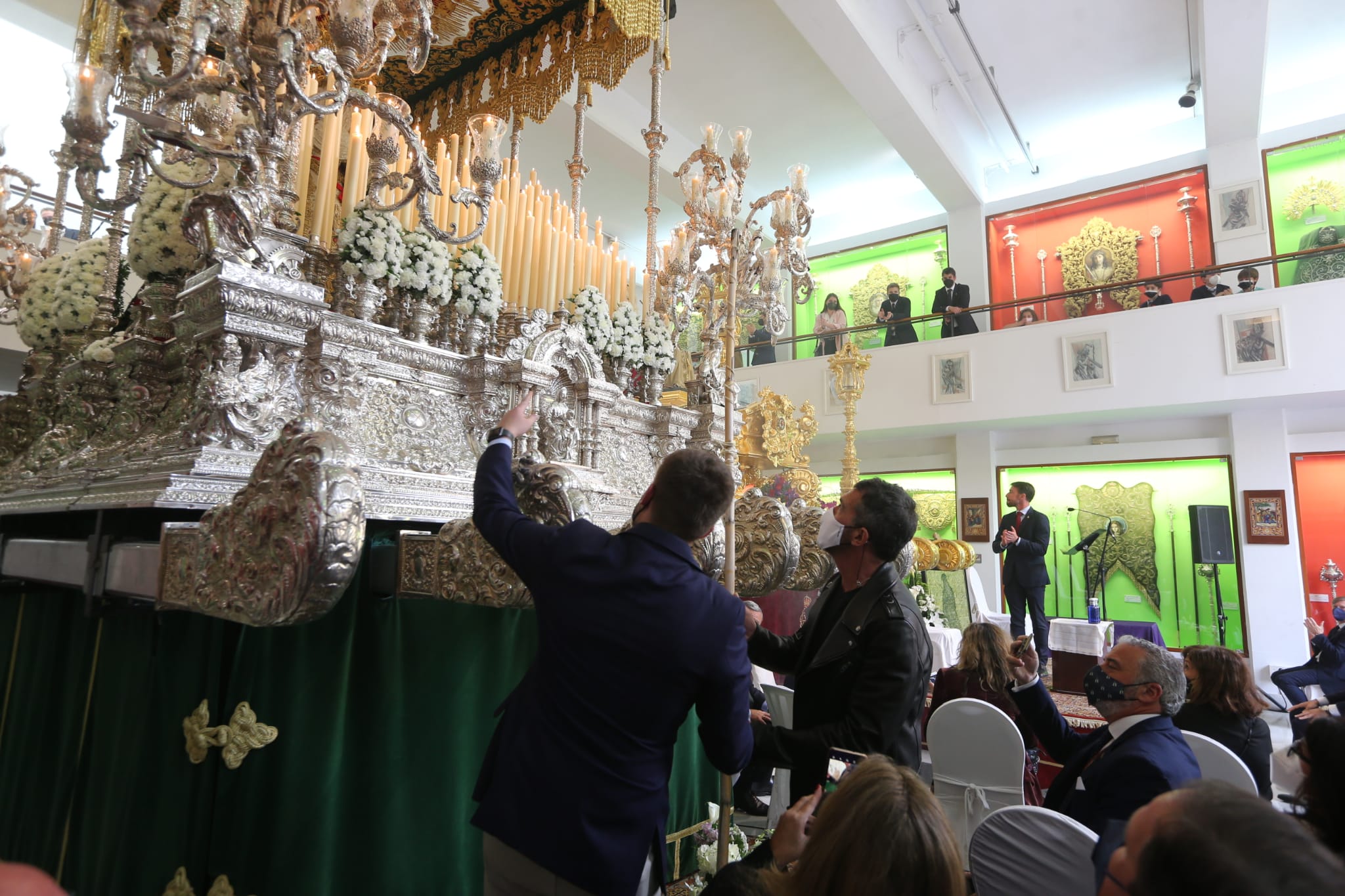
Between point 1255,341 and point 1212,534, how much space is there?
2.33 meters

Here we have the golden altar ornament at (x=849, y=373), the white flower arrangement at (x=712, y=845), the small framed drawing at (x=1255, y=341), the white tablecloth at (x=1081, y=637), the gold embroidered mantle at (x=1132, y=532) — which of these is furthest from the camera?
the gold embroidered mantle at (x=1132, y=532)

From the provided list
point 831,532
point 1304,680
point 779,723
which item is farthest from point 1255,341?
point 831,532

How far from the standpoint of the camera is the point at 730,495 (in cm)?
152

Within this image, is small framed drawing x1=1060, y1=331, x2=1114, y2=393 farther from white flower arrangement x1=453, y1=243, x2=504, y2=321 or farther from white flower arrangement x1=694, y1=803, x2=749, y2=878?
white flower arrangement x1=453, y1=243, x2=504, y2=321

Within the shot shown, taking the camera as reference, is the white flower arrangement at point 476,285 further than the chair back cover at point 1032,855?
Yes

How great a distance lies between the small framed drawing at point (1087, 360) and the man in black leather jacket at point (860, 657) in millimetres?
8625

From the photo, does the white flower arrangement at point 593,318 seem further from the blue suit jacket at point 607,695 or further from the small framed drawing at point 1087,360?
the small framed drawing at point 1087,360

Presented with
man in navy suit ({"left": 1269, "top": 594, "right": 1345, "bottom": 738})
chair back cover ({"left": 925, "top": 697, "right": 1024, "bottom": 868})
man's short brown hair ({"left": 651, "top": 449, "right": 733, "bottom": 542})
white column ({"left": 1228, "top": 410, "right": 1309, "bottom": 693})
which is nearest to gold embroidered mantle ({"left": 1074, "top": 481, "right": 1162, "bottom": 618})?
white column ({"left": 1228, "top": 410, "right": 1309, "bottom": 693})

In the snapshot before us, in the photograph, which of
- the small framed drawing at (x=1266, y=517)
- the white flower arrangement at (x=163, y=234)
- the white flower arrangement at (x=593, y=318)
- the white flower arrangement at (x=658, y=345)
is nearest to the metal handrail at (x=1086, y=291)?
the small framed drawing at (x=1266, y=517)

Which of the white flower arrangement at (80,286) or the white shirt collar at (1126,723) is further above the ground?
the white flower arrangement at (80,286)

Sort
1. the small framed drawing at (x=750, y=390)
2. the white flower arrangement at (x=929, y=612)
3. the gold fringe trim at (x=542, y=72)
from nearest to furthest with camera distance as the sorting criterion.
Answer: the gold fringe trim at (x=542, y=72)
the white flower arrangement at (x=929, y=612)
the small framed drawing at (x=750, y=390)

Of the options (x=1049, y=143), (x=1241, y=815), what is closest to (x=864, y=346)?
(x=1049, y=143)

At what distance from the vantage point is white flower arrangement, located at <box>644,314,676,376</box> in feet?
12.1

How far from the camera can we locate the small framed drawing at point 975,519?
10.8m
